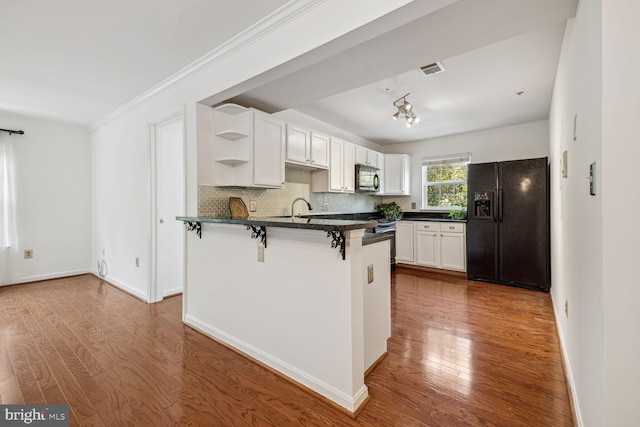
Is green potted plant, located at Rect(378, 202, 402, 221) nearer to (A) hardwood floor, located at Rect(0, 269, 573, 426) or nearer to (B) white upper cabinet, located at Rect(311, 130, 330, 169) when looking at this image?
(B) white upper cabinet, located at Rect(311, 130, 330, 169)

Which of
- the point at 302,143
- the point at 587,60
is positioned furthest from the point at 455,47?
the point at 302,143

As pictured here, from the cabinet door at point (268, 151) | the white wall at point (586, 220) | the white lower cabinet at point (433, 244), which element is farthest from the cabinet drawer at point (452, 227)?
the cabinet door at point (268, 151)

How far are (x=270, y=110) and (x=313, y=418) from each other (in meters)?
2.98

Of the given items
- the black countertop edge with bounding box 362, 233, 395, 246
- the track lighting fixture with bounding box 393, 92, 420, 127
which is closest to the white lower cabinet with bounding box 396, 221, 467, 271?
the track lighting fixture with bounding box 393, 92, 420, 127

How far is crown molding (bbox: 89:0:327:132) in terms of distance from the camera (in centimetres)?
181

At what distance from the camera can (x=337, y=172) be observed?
4227 millimetres

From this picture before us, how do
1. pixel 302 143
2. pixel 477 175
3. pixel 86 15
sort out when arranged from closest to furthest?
pixel 86 15
pixel 302 143
pixel 477 175

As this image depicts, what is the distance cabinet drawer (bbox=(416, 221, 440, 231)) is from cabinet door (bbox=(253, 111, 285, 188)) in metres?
3.07

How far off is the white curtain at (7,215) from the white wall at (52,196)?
7 cm

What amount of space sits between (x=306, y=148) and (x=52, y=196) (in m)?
4.31

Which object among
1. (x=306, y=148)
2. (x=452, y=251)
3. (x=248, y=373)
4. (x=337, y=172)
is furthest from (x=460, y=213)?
(x=248, y=373)

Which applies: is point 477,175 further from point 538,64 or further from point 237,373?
point 237,373

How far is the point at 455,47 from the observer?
1953 millimetres

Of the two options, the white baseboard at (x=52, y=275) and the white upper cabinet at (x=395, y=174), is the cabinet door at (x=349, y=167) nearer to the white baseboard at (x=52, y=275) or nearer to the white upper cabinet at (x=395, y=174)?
the white upper cabinet at (x=395, y=174)
